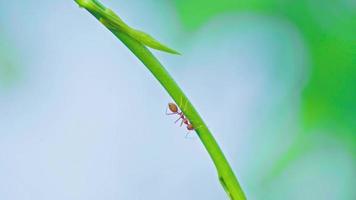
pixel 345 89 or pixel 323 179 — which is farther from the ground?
pixel 345 89

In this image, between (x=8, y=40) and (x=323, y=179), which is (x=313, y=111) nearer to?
(x=323, y=179)

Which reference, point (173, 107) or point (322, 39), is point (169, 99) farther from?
point (322, 39)

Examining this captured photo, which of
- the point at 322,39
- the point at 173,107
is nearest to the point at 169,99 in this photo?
the point at 173,107

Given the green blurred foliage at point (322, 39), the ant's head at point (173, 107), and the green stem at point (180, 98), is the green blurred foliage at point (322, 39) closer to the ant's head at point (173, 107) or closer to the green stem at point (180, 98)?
the ant's head at point (173, 107)

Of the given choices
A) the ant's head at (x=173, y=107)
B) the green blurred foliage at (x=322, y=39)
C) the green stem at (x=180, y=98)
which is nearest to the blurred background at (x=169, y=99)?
the green blurred foliage at (x=322, y=39)

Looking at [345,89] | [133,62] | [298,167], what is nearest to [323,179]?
[298,167]

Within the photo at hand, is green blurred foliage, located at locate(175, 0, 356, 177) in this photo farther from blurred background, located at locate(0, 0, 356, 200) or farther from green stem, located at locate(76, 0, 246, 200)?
green stem, located at locate(76, 0, 246, 200)

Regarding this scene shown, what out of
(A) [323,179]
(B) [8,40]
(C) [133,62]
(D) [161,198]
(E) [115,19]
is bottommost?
(A) [323,179]

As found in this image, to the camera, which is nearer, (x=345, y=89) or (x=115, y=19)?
(x=115, y=19)
